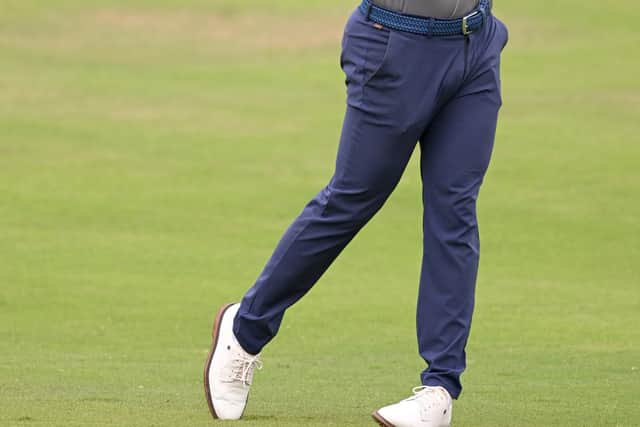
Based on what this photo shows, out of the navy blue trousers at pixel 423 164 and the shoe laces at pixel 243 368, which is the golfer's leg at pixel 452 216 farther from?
the shoe laces at pixel 243 368

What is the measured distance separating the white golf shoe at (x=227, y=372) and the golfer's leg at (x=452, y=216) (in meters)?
0.60

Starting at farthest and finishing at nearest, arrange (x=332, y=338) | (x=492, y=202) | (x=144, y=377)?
1. (x=492, y=202)
2. (x=332, y=338)
3. (x=144, y=377)

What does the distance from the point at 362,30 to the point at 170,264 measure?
655 cm

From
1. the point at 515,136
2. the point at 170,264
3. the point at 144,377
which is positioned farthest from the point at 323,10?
the point at 144,377

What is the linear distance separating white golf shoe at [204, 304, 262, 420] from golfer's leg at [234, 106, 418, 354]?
3.4 inches

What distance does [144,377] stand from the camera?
6.57m

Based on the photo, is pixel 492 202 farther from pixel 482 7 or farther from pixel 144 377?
pixel 482 7

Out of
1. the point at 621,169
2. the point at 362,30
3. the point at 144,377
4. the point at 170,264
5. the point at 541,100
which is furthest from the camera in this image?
the point at 541,100

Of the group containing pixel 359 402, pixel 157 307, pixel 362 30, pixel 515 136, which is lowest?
pixel 515 136

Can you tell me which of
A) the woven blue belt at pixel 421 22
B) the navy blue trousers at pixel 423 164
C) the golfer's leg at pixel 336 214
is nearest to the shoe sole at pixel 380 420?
the navy blue trousers at pixel 423 164

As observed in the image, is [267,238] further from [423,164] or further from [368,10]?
[368,10]

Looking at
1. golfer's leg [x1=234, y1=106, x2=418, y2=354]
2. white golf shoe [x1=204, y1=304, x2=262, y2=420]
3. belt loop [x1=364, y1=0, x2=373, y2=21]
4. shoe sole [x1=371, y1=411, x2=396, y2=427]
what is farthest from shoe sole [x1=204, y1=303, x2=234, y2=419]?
belt loop [x1=364, y1=0, x2=373, y2=21]

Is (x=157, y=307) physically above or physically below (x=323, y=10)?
above

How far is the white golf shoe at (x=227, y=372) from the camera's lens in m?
5.02
